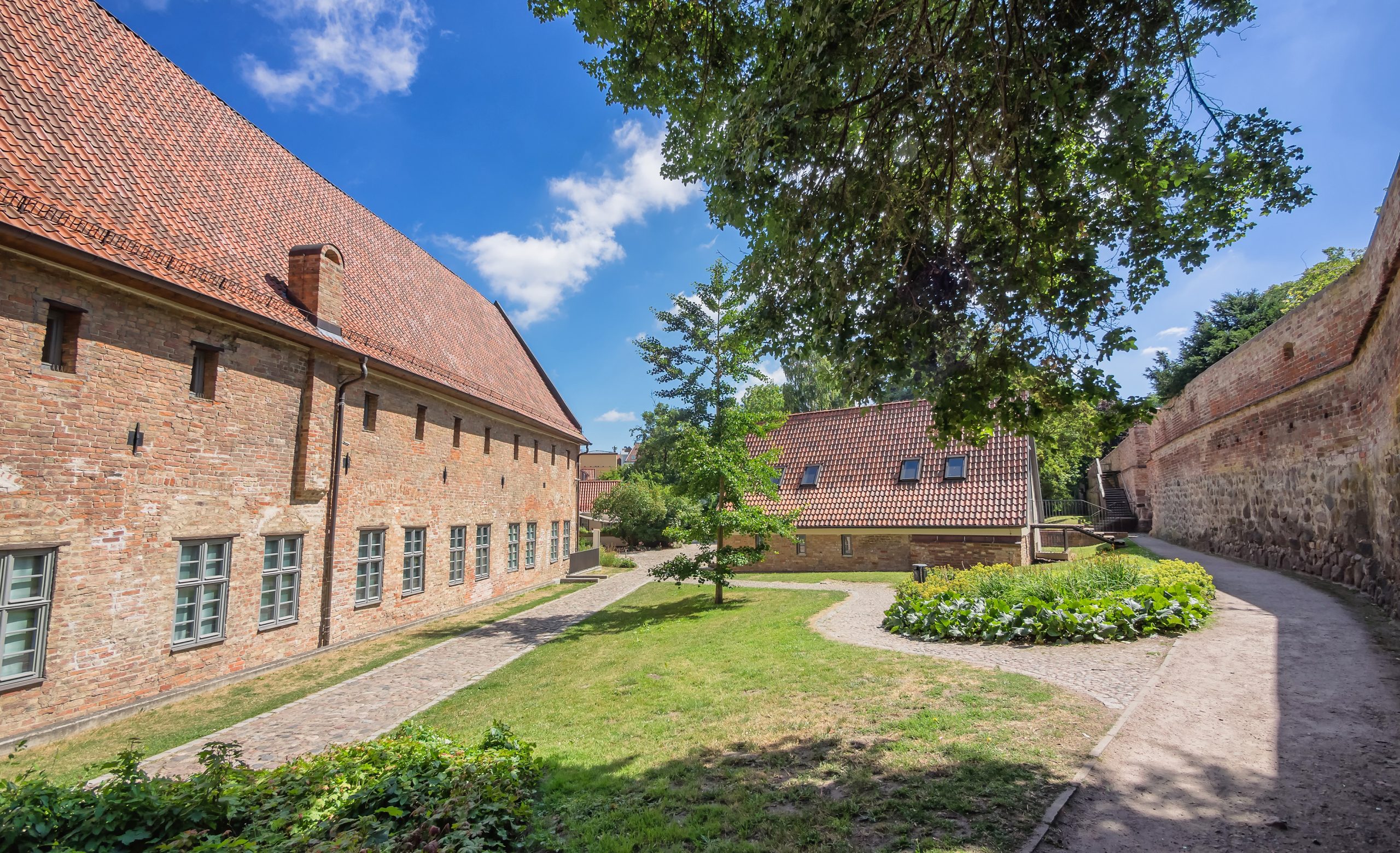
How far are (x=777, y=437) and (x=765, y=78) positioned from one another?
966 inches

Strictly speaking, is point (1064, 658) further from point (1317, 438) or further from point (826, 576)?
point (826, 576)

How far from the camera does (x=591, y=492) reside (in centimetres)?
4734

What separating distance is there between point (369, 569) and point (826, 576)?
14.9 metres

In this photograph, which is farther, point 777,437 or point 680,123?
point 777,437

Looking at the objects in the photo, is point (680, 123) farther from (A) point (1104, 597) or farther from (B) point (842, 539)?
(B) point (842, 539)

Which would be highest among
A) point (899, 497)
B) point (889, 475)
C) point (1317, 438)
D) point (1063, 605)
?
point (1317, 438)

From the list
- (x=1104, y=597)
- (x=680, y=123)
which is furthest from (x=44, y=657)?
(x=1104, y=597)

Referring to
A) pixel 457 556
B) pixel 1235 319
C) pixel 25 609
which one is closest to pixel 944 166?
pixel 25 609

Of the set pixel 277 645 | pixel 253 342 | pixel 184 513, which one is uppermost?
pixel 253 342

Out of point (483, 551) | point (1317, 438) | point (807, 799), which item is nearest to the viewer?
point (807, 799)

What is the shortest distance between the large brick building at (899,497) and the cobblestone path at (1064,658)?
942 centimetres

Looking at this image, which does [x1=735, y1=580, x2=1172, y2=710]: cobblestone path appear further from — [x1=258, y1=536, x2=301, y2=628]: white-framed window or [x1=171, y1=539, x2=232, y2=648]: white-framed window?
[x1=171, y1=539, x2=232, y2=648]: white-framed window

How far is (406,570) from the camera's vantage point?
15289 millimetres

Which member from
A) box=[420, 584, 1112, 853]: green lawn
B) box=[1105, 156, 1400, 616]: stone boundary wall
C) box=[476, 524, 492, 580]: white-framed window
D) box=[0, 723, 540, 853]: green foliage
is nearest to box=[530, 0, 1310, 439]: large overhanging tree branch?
box=[1105, 156, 1400, 616]: stone boundary wall
